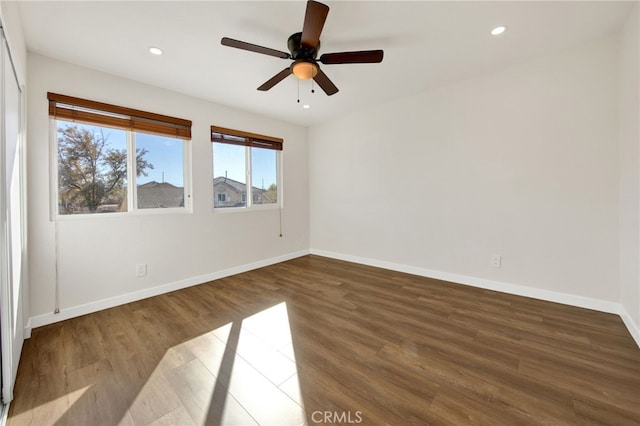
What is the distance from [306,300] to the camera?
9.32 feet

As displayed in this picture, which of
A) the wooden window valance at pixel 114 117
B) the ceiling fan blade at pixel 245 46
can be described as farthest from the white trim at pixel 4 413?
the ceiling fan blade at pixel 245 46

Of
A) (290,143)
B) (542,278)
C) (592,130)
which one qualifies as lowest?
(542,278)

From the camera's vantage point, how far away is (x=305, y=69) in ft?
6.81

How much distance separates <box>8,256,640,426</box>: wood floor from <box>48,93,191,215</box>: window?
46.2 inches

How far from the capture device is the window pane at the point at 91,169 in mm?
2498

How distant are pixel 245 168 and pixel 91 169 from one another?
1.87 meters

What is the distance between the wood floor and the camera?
1.37 m

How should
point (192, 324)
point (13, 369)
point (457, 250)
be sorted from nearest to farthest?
point (13, 369) → point (192, 324) → point (457, 250)

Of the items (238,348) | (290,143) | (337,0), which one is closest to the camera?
(337,0)

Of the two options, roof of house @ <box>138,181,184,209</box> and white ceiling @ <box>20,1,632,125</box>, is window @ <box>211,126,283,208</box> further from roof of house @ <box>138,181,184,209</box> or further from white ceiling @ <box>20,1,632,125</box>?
white ceiling @ <box>20,1,632,125</box>

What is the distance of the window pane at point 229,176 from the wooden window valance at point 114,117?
54 centimetres

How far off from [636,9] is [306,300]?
3651 mm

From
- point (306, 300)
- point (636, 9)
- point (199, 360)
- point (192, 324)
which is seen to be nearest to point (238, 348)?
point (199, 360)

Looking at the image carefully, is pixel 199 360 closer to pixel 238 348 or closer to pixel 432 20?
pixel 238 348
